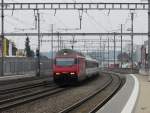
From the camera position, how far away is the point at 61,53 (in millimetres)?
38219

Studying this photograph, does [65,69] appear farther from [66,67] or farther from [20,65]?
[20,65]

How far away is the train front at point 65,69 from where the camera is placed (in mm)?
37375

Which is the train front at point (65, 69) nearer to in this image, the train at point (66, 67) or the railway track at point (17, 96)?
the train at point (66, 67)

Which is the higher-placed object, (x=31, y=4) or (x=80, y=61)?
(x=31, y=4)

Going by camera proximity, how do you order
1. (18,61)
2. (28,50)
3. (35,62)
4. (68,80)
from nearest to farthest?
1. (68,80)
2. (18,61)
3. (35,62)
4. (28,50)

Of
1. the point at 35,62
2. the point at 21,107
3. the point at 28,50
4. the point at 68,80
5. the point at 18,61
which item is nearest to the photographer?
the point at 21,107

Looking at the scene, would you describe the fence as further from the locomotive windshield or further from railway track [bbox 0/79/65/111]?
railway track [bbox 0/79/65/111]

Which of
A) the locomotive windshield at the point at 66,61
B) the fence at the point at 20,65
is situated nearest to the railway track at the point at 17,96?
the locomotive windshield at the point at 66,61

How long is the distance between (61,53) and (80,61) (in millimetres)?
2391

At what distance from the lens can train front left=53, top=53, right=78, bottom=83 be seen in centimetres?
3738

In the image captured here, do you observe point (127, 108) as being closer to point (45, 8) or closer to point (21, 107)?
point (21, 107)

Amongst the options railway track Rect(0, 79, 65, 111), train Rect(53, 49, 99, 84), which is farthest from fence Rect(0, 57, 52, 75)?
railway track Rect(0, 79, 65, 111)

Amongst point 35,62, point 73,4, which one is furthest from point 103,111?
point 35,62

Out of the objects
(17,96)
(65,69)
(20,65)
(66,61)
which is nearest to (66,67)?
(65,69)
